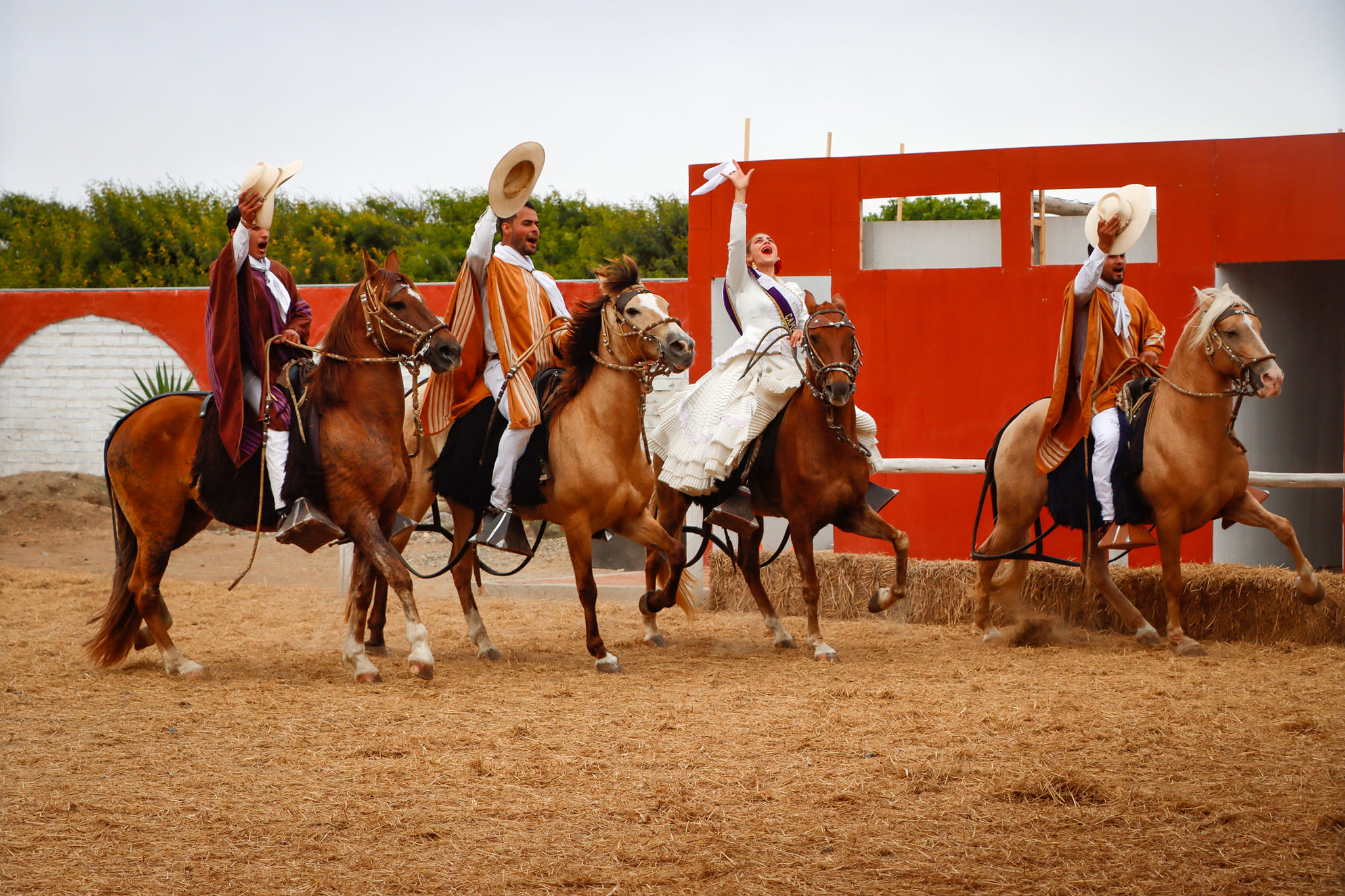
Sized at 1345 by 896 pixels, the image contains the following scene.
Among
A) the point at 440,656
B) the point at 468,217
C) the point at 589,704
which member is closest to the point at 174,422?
the point at 440,656

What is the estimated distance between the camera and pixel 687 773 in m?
4.38

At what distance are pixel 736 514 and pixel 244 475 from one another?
3085 millimetres

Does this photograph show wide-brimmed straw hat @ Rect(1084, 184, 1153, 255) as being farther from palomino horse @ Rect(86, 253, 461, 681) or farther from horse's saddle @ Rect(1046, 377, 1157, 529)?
palomino horse @ Rect(86, 253, 461, 681)

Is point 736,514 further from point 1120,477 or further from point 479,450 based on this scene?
point 1120,477

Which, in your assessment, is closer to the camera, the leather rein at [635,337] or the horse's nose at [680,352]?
the horse's nose at [680,352]

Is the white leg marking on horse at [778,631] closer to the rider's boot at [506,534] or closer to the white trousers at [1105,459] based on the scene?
the rider's boot at [506,534]

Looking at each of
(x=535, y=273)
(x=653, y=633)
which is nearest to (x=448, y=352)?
(x=535, y=273)

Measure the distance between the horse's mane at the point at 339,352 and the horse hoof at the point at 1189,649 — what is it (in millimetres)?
5066

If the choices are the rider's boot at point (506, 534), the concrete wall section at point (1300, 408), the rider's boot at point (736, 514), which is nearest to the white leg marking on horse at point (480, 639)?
the rider's boot at point (506, 534)

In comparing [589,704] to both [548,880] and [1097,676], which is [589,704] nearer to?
[548,880]

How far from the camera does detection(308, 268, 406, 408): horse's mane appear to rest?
6457 millimetres

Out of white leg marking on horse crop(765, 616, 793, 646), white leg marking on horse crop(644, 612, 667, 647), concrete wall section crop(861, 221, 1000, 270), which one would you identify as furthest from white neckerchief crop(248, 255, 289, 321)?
concrete wall section crop(861, 221, 1000, 270)

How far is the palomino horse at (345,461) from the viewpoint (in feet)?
20.7

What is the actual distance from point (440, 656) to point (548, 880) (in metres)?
4.27
